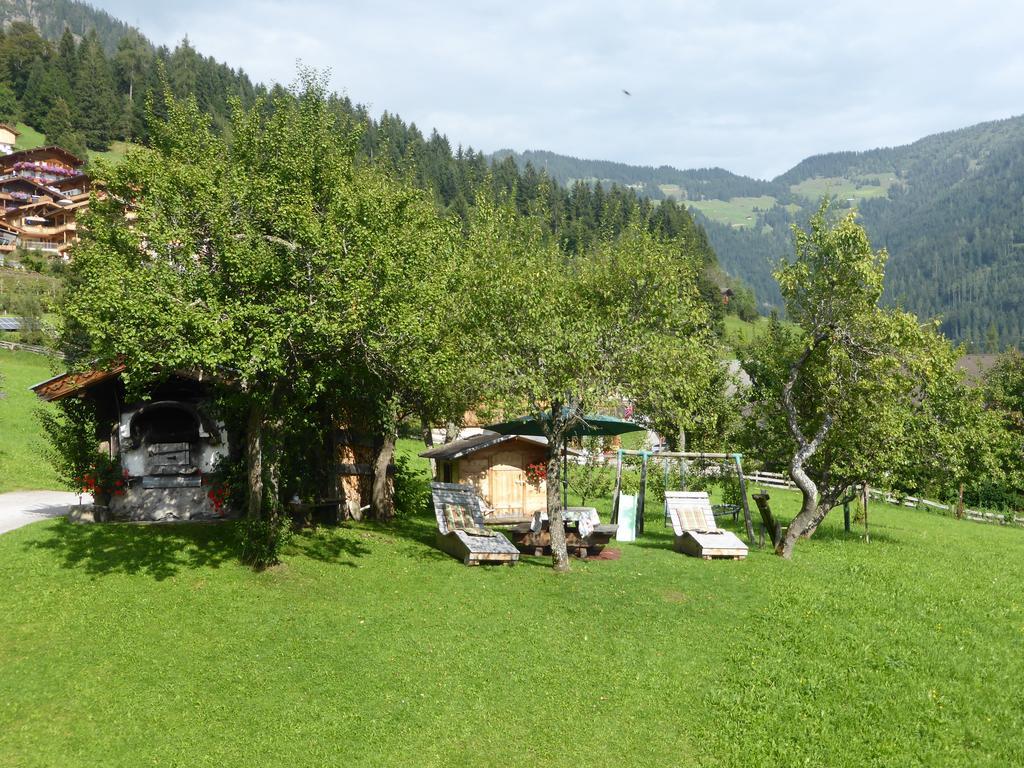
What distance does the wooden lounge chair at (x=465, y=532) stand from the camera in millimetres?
16594

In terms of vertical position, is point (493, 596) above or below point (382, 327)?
below

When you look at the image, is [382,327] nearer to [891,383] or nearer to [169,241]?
[169,241]

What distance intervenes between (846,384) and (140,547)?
1736 cm

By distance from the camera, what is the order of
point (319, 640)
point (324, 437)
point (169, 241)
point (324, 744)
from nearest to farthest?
point (324, 744)
point (319, 640)
point (169, 241)
point (324, 437)

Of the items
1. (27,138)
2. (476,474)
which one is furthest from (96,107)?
(476,474)

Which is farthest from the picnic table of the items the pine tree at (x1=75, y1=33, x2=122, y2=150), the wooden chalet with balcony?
the pine tree at (x1=75, y1=33, x2=122, y2=150)

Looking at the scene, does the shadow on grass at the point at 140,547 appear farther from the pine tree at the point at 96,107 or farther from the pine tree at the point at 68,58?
the pine tree at the point at 68,58

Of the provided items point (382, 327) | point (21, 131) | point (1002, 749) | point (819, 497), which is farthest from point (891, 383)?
point (21, 131)

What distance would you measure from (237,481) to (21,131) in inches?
4873

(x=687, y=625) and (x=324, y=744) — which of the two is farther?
(x=687, y=625)

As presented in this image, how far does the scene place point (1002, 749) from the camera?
29.9 feet

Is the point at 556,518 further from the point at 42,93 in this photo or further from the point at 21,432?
the point at 42,93

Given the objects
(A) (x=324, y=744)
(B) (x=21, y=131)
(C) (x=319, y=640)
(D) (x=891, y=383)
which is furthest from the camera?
(B) (x=21, y=131)

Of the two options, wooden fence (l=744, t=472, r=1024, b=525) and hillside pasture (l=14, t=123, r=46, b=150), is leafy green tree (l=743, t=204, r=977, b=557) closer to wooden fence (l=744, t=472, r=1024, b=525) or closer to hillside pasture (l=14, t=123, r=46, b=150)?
wooden fence (l=744, t=472, r=1024, b=525)
